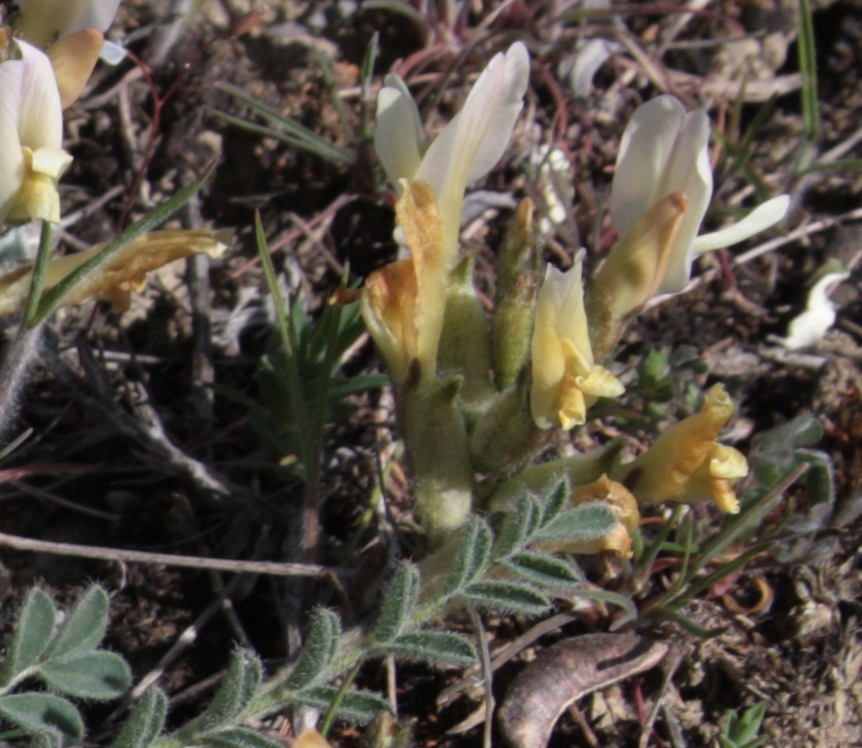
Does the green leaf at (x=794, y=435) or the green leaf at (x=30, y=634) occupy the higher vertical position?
the green leaf at (x=30, y=634)

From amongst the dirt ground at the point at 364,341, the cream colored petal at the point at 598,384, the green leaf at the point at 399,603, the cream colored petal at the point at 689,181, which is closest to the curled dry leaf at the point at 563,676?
the dirt ground at the point at 364,341

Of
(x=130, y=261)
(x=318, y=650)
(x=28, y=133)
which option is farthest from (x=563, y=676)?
(x=28, y=133)

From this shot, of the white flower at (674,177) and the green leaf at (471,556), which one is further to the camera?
the white flower at (674,177)

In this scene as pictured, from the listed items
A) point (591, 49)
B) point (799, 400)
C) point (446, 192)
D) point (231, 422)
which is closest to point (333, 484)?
point (231, 422)

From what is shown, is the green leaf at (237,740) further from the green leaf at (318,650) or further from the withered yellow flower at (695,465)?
the withered yellow flower at (695,465)

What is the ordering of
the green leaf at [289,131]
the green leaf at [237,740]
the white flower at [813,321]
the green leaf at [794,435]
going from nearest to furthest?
the green leaf at [237,740] → the green leaf at [794,435] → the green leaf at [289,131] → the white flower at [813,321]

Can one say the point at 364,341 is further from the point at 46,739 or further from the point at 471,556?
the point at 46,739
